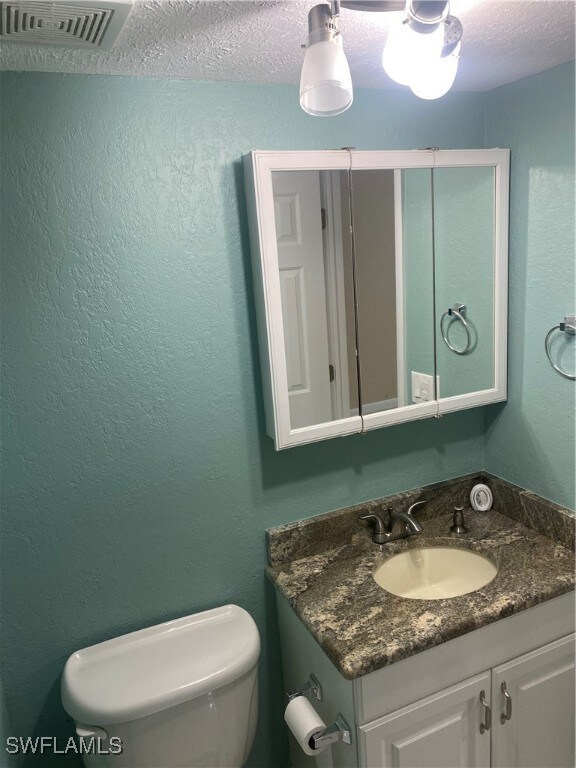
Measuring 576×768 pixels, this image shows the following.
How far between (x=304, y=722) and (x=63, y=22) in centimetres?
155

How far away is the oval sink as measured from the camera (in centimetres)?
173

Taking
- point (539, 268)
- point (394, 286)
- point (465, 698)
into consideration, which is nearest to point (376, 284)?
point (394, 286)

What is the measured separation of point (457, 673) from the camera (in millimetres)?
1464

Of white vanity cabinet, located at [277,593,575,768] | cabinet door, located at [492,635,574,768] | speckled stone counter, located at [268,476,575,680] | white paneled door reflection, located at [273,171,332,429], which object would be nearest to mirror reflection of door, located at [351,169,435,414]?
white paneled door reflection, located at [273,171,332,429]

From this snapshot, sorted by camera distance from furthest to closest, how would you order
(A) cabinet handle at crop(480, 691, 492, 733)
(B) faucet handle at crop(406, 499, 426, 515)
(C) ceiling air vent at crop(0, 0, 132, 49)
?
(B) faucet handle at crop(406, 499, 426, 515) < (A) cabinet handle at crop(480, 691, 492, 733) < (C) ceiling air vent at crop(0, 0, 132, 49)

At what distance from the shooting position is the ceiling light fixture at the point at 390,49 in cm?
99

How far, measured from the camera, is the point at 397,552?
1772 millimetres

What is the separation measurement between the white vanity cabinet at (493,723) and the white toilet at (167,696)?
320mm

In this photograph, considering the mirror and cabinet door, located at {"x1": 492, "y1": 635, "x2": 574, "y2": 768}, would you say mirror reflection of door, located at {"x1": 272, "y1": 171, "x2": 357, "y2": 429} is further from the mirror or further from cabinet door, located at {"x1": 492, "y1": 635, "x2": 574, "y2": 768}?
cabinet door, located at {"x1": 492, "y1": 635, "x2": 574, "y2": 768}

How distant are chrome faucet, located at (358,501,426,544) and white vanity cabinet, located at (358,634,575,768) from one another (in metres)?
0.45

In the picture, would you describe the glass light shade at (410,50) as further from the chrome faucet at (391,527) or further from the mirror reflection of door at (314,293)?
the chrome faucet at (391,527)

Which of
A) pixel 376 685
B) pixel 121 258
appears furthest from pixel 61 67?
pixel 376 685

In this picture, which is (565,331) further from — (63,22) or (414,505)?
(63,22)

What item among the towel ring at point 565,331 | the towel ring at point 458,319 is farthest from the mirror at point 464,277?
the towel ring at point 565,331
